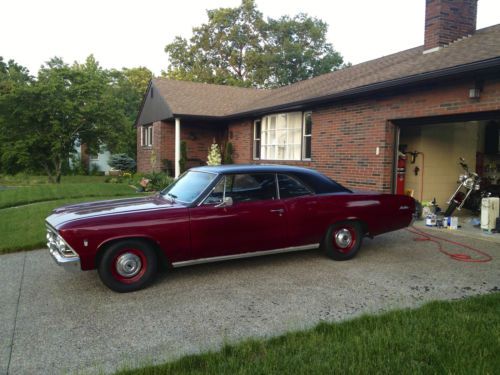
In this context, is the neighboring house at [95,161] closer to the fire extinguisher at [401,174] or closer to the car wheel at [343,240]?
the fire extinguisher at [401,174]

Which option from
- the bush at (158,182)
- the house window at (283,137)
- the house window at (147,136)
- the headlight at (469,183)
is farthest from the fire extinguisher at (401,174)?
the house window at (147,136)

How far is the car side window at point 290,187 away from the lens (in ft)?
18.0

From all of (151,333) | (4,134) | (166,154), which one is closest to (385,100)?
(151,333)

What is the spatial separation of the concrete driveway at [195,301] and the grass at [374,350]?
0.27m

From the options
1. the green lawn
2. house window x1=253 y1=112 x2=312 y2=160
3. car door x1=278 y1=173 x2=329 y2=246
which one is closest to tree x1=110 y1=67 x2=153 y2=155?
the green lawn

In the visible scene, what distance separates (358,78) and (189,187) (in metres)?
7.74

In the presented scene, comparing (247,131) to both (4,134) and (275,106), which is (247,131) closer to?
(275,106)

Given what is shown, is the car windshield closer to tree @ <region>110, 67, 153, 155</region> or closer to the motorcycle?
the motorcycle

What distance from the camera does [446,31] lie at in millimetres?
10258

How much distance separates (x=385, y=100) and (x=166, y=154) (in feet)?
38.9

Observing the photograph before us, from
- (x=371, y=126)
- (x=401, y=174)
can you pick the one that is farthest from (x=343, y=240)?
(x=401, y=174)

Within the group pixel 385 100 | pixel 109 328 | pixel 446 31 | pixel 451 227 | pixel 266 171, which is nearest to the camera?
pixel 109 328

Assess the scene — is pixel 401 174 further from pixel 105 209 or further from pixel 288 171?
pixel 105 209

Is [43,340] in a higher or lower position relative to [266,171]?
lower
